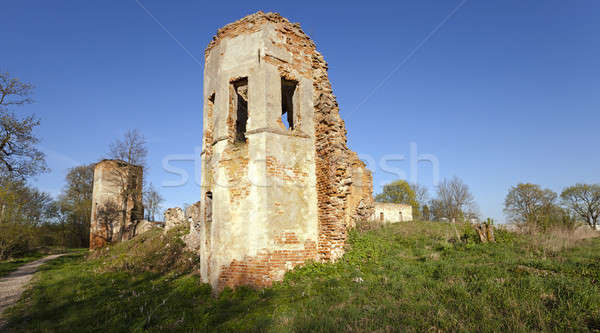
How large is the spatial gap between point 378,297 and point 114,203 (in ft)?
80.9

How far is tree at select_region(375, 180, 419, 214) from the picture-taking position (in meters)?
52.1

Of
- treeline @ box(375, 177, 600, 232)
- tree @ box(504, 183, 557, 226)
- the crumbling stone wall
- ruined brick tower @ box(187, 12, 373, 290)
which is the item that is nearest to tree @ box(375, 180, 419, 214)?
treeline @ box(375, 177, 600, 232)

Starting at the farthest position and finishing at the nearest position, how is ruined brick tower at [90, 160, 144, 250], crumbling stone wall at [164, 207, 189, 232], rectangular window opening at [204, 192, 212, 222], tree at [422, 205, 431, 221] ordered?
tree at [422, 205, 431, 221] < ruined brick tower at [90, 160, 144, 250] < crumbling stone wall at [164, 207, 189, 232] < rectangular window opening at [204, 192, 212, 222]

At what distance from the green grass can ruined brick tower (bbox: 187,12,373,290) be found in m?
0.73

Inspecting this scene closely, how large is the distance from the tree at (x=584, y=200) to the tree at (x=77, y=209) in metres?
48.8

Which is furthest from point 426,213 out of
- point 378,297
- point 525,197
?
point 378,297

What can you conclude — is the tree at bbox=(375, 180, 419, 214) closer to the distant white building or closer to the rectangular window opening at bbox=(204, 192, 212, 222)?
the distant white building

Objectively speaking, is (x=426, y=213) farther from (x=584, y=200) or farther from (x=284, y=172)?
(x=284, y=172)

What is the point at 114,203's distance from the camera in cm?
2383

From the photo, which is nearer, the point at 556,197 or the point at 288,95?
the point at 288,95

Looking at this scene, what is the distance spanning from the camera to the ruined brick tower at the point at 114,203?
23.0m

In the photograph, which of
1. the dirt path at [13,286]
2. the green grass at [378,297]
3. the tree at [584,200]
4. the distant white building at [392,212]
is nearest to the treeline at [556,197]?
the tree at [584,200]

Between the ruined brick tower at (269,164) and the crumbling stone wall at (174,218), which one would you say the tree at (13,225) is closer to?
the crumbling stone wall at (174,218)

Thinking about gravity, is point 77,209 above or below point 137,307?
above
